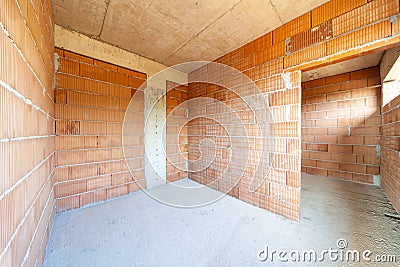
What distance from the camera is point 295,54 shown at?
206 centimetres

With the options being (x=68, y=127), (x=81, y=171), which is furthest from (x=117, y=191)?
(x=68, y=127)

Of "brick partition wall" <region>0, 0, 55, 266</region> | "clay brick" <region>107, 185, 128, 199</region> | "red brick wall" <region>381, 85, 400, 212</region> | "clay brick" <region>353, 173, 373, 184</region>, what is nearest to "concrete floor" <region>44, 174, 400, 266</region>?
"clay brick" <region>107, 185, 128, 199</region>

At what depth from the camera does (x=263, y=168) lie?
8.02ft

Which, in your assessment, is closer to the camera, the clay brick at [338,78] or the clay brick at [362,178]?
the clay brick at [362,178]

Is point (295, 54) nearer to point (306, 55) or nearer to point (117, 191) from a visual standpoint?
point (306, 55)

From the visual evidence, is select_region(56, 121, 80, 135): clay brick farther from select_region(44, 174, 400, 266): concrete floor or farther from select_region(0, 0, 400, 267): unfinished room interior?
select_region(44, 174, 400, 266): concrete floor

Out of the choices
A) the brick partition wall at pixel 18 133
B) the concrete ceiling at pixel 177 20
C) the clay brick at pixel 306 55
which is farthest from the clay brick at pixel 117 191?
the clay brick at pixel 306 55

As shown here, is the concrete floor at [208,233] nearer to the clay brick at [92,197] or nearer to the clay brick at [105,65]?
the clay brick at [92,197]

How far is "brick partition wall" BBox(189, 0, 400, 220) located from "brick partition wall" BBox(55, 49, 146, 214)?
2.06 m

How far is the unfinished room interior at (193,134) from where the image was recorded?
4.33 feet

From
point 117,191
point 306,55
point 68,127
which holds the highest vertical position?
point 306,55
